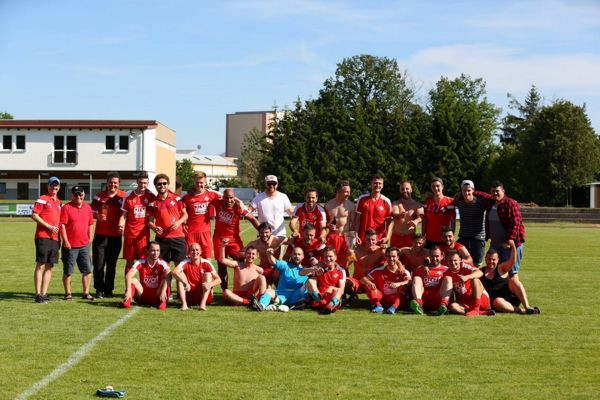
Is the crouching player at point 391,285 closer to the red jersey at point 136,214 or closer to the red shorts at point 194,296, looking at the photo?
the red shorts at point 194,296

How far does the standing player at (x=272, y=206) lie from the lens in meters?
11.3

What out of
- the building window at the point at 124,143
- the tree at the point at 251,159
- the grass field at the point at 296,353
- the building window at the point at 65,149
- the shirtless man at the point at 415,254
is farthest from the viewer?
the tree at the point at 251,159

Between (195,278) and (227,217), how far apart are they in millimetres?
1054

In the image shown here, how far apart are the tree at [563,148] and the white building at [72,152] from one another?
26439mm

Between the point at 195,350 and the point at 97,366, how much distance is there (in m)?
1.09

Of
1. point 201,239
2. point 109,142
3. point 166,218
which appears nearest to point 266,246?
point 201,239

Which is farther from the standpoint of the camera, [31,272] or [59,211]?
[31,272]

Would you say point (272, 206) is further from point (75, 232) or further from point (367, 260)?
point (75, 232)

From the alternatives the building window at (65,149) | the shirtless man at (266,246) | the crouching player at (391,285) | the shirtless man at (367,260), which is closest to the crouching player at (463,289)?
the crouching player at (391,285)

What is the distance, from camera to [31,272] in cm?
1538

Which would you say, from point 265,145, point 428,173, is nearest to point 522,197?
point 428,173

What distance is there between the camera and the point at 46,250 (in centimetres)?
1070

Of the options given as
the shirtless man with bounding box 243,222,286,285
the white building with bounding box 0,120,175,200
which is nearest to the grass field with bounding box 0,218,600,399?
the shirtless man with bounding box 243,222,286,285

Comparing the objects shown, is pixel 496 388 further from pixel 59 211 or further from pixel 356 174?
pixel 356 174
